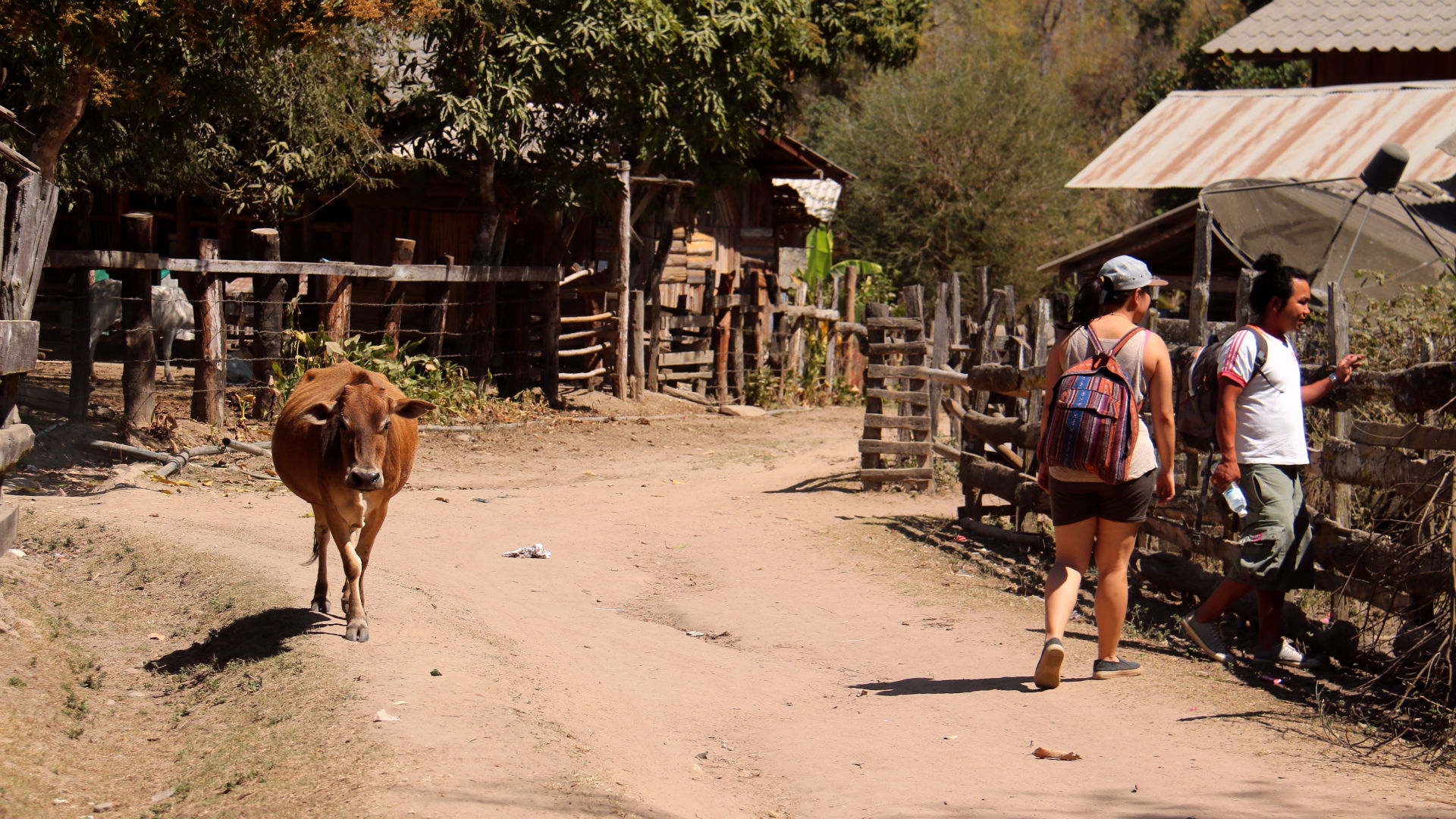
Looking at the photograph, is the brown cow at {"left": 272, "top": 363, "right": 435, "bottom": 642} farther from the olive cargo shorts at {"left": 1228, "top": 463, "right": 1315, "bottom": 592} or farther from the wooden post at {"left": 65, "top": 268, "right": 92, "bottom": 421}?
the wooden post at {"left": 65, "top": 268, "right": 92, "bottom": 421}

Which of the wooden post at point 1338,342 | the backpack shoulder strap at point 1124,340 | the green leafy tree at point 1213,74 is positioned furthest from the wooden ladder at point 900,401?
the green leafy tree at point 1213,74

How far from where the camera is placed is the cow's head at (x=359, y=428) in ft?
19.2

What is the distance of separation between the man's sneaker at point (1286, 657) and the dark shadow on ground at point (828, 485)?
6.24 meters

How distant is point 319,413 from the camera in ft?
20.1

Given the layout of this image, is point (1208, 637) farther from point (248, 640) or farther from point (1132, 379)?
point (248, 640)

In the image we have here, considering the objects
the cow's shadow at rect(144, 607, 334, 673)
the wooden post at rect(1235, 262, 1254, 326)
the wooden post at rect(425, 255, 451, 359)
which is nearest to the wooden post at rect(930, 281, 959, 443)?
the wooden post at rect(1235, 262, 1254, 326)

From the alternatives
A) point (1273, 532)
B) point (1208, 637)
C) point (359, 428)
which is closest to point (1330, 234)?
point (1208, 637)

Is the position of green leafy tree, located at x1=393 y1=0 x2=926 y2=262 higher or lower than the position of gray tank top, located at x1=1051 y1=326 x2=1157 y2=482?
higher

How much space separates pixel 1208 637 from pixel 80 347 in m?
10.5

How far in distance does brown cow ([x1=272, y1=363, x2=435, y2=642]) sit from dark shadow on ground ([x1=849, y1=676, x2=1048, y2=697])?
2591mm

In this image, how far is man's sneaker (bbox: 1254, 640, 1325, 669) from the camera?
6180mm

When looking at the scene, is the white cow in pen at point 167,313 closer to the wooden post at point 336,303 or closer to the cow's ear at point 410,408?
the wooden post at point 336,303

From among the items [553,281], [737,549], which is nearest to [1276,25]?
[553,281]

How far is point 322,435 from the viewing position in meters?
6.28
